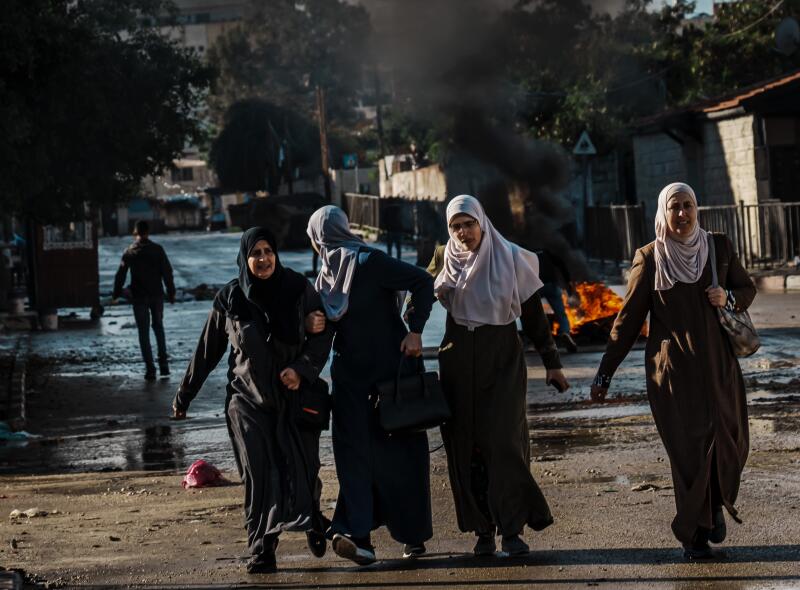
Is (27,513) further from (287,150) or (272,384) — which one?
(287,150)

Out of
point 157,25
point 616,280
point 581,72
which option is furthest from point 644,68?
point 157,25

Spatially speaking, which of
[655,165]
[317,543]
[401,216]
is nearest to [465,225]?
[317,543]

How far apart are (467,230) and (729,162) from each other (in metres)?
21.3

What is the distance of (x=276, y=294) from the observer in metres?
6.14

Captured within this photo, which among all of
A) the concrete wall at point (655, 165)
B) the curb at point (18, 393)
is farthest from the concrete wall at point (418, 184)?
the curb at point (18, 393)

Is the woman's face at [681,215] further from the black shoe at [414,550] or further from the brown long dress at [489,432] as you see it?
the black shoe at [414,550]

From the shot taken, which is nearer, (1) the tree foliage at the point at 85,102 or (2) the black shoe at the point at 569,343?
(2) the black shoe at the point at 569,343

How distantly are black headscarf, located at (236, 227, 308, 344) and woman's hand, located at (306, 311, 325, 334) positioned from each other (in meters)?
0.05

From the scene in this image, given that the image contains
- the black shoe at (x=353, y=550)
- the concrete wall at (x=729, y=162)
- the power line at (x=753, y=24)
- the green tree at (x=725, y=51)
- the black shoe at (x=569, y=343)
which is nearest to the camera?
the black shoe at (x=353, y=550)

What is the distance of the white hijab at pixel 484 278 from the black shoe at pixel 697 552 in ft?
3.91

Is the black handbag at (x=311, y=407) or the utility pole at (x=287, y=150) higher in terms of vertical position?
the utility pole at (x=287, y=150)

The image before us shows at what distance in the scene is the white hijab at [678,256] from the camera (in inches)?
233

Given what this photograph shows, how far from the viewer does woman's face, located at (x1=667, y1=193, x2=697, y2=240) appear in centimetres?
587

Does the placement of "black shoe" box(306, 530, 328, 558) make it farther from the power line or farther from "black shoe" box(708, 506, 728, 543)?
the power line
